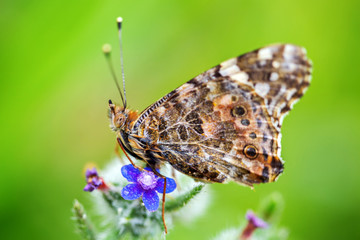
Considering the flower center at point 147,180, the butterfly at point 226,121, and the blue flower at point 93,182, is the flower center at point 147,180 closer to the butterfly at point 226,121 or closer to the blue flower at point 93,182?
the butterfly at point 226,121

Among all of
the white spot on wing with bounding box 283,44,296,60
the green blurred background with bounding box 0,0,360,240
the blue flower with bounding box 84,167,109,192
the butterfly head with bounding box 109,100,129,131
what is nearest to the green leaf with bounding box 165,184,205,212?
the blue flower with bounding box 84,167,109,192

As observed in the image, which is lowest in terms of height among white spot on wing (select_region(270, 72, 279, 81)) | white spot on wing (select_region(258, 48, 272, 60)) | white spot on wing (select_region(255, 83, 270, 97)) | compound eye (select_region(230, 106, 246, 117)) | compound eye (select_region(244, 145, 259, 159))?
compound eye (select_region(244, 145, 259, 159))

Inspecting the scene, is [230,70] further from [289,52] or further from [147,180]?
[147,180]

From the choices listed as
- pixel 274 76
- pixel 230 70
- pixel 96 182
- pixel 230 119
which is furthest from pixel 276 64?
pixel 96 182

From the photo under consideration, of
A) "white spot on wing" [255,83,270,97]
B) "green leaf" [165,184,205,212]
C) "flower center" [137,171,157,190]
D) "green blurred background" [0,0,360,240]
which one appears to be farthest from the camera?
"green blurred background" [0,0,360,240]

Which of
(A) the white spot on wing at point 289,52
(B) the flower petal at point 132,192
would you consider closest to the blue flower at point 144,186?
(B) the flower petal at point 132,192

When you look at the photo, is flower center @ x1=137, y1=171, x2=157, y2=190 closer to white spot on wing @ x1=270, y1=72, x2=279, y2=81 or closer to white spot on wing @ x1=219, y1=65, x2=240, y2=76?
white spot on wing @ x1=219, y1=65, x2=240, y2=76
